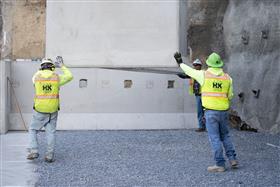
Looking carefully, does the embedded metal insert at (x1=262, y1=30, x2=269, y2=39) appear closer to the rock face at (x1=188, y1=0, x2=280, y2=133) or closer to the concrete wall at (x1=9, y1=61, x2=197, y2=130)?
the rock face at (x1=188, y1=0, x2=280, y2=133)

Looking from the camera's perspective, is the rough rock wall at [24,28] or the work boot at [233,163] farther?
the rough rock wall at [24,28]

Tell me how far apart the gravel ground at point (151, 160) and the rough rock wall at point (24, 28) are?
7.88 metres

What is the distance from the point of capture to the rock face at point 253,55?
43.3 feet

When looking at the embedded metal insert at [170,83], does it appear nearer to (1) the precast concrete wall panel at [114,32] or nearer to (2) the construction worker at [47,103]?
(1) the precast concrete wall panel at [114,32]

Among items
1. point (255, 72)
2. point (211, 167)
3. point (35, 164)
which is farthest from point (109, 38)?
point (211, 167)

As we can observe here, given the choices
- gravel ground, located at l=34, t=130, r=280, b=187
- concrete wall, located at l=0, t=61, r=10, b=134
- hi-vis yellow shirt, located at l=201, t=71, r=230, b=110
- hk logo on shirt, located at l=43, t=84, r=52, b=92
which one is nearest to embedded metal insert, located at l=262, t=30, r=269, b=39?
gravel ground, located at l=34, t=130, r=280, b=187

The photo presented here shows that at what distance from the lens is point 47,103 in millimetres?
9039

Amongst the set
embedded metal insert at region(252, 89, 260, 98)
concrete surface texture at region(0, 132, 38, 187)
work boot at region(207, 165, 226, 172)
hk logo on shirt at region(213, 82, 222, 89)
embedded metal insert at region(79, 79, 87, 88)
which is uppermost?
hk logo on shirt at region(213, 82, 222, 89)

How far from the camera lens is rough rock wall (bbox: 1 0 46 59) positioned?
65.6 ft

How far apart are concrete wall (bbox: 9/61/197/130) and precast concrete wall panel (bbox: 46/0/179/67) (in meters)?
0.68

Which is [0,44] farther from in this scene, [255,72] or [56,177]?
[56,177]

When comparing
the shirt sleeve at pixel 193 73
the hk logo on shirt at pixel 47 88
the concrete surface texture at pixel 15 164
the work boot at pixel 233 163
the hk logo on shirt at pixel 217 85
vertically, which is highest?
the shirt sleeve at pixel 193 73

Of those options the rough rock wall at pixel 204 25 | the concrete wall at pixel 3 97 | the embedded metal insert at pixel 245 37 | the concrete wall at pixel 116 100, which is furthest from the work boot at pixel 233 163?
the rough rock wall at pixel 204 25

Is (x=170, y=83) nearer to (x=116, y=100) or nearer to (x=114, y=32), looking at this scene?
(x=116, y=100)
